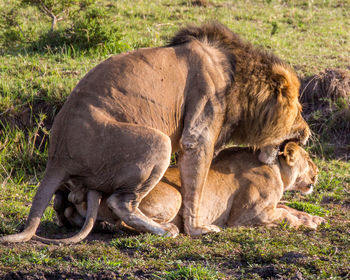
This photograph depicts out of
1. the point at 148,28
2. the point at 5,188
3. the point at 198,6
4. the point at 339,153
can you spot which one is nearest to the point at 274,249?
the point at 5,188

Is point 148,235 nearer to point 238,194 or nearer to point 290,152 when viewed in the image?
point 238,194

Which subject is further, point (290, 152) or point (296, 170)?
point (296, 170)

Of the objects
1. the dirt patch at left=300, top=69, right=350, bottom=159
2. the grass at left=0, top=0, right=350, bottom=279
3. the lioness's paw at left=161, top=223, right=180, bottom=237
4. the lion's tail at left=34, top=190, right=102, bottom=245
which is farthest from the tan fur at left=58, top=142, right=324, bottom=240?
the dirt patch at left=300, top=69, right=350, bottom=159

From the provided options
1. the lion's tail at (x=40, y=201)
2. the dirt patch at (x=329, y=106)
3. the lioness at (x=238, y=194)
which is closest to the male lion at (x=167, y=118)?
the lion's tail at (x=40, y=201)

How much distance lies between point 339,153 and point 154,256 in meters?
4.75

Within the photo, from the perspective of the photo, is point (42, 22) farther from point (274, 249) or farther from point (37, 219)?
point (274, 249)

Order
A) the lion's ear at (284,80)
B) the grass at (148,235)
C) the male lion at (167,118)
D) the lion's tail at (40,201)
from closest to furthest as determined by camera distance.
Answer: the grass at (148,235)
the lion's tail at (40,201)
the male lion at (167,118)
the lion's ear at (284,80)

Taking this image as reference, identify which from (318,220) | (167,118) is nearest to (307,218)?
(318,220)

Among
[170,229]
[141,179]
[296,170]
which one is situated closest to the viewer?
[141,179]

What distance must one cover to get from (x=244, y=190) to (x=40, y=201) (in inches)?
79.6

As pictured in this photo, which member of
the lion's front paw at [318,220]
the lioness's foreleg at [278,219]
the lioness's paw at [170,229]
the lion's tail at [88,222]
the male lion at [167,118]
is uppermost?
the male lion at [167,118]

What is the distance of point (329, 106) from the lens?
8922mm

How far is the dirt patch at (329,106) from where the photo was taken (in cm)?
882

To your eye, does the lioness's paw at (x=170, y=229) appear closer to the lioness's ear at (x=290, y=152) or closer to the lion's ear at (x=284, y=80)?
the lioness's ear at (x=290, y=152)
